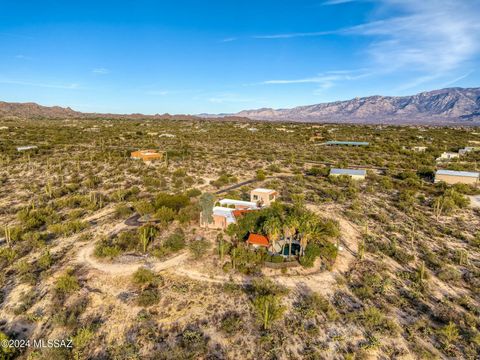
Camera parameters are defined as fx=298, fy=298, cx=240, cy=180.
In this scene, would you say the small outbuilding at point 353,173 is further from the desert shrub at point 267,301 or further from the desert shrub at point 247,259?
the desert shrub at point 267,301

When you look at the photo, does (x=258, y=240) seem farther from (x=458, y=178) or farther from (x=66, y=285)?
(x=458, y=178)

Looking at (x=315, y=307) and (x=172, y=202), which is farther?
(x=172, y=202)

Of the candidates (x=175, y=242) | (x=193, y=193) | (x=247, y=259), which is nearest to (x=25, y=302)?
(x=175, y=242)

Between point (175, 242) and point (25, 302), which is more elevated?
point (175, 242)

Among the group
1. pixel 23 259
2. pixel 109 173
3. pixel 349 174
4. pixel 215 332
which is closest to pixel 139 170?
pixel 109 173

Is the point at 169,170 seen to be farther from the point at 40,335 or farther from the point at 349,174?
the point at 40,335

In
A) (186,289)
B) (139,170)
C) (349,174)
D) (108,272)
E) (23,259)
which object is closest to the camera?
(186,289)

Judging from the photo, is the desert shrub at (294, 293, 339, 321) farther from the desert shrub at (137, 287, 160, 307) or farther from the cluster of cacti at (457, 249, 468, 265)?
the cluster of cacti at (457, 249, 468, 265)

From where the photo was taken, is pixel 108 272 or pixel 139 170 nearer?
pixel 108 272
